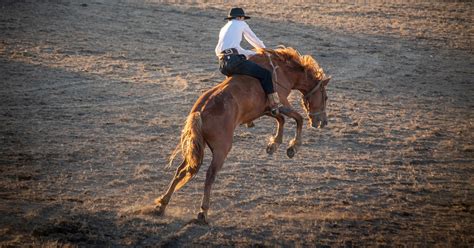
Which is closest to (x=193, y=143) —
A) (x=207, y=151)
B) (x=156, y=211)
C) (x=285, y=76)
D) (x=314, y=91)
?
(x=156, y=211)

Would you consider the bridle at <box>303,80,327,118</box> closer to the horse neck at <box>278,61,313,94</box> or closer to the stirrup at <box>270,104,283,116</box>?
the horse neck at <box>278,61,313,94</box>

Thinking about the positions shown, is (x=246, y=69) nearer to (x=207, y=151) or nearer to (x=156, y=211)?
(x=156, y=211)

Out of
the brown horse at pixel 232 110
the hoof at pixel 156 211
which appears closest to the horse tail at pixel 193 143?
the brown horse at pixel 232 110

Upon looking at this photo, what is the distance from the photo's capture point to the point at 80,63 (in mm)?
14531

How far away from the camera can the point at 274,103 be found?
7.92m

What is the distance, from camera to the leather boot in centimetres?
789

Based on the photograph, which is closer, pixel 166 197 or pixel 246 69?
pixel 166 197

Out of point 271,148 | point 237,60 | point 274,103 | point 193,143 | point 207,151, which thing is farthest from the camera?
point 207,151

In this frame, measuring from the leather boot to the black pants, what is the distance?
0.23ft

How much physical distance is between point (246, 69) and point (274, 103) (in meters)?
0.60

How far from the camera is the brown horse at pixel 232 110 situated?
7.12m

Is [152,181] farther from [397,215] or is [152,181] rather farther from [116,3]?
[116,3]

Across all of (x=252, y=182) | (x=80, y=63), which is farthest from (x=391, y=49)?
(x=252, y=182)

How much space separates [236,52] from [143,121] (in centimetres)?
392
